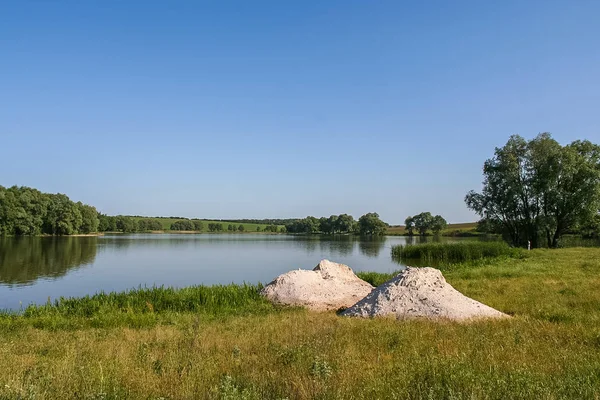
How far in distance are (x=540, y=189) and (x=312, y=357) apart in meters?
48.0

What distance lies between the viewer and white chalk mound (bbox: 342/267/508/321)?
11.1 metres

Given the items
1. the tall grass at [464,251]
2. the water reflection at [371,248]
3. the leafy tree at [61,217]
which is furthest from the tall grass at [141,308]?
the leafy tree at [61,217]

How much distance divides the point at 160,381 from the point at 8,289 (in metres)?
22.6

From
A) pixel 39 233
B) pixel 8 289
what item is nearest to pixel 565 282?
pixel 8 289

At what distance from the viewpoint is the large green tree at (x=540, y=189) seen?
44.1 m

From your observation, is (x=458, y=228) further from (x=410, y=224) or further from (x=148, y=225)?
(x=148, y=225)

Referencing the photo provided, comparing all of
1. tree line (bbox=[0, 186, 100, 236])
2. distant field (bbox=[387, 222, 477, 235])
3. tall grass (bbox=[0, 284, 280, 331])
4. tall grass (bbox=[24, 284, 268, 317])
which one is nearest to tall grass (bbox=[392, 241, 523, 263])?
tall grass (bbox=[24, 284, 268, 317])

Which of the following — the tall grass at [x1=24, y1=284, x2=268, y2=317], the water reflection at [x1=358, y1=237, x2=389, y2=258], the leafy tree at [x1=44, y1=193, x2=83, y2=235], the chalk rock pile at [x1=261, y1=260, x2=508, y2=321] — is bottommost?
the water reflection at [x1=358, y1=237, x2=389, y2=258]

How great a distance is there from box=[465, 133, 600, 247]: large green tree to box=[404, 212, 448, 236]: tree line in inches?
3190

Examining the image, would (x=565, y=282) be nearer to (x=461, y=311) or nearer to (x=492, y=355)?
(x=461, y=311)

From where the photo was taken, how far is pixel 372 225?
139 meters

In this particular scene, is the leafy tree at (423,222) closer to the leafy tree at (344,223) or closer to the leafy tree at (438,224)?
the leafy tree at (438,224)

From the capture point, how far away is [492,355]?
634 cm

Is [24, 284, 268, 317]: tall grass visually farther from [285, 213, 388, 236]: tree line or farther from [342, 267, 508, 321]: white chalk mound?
[285, 213, 388, 236]: tree line
